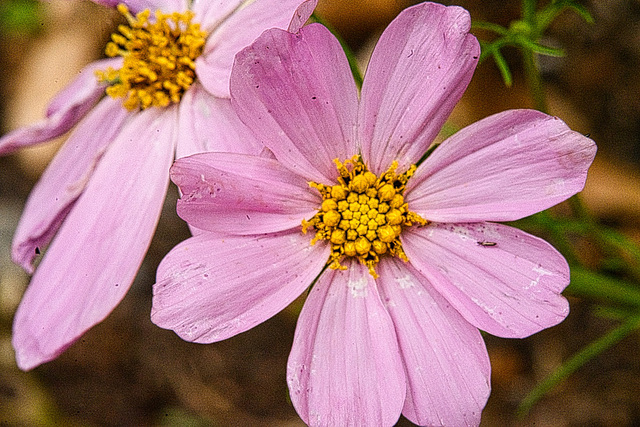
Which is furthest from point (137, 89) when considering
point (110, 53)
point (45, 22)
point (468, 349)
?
point (45, 22)

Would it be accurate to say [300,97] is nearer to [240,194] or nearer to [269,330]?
[240,194]

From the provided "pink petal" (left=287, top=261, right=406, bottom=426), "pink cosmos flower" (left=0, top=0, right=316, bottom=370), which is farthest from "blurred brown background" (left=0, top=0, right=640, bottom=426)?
"pink petal" (left=287, top=261, right=406, bottom=426)

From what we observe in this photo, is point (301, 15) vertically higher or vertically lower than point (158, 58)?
higher

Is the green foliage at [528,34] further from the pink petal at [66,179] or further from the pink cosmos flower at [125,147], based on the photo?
the pink petal at [66,179]

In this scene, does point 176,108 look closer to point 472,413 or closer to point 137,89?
point 137,89

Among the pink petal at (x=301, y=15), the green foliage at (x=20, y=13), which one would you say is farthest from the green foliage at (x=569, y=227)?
the green foliage at (x=20, y=13)

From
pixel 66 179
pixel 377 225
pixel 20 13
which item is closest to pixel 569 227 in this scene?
pixel 377 225

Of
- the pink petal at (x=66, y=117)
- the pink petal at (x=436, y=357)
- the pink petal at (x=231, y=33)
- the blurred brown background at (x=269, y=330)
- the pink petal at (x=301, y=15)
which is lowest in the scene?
the blurred brown background at (x=269, y=330)
